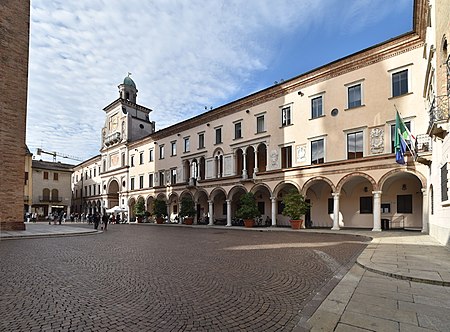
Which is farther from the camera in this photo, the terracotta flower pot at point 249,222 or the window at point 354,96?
the terracotta flower pot at point 249,222

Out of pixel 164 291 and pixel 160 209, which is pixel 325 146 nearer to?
pixel 164 291

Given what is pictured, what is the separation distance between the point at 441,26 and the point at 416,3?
23.2 ft

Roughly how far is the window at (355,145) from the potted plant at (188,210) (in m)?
17.6

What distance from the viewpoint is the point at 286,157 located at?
2564cm

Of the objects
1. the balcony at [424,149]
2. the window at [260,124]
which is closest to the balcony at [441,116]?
the balcony at [424,149]

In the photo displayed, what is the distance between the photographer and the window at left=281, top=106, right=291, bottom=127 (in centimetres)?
2573

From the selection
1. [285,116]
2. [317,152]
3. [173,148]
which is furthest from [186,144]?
[317,152]

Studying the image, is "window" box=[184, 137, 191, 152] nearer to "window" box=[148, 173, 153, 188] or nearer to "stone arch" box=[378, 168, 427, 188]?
"window" box=[148, 173, 153, 188]

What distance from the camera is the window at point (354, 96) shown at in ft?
70.2

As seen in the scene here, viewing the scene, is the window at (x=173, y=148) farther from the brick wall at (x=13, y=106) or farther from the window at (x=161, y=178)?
the brick wall at (x=13, y=106)

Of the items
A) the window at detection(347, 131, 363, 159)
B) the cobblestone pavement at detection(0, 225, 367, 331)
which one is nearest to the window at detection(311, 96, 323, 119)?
the window at detection(347, 131, 363, 159)

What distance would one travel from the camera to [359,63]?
69.6ft

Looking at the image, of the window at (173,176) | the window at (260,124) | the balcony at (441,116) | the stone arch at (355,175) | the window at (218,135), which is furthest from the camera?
the window at (173,176)

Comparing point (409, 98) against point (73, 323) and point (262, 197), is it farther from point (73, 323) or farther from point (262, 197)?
point (73, 323)
